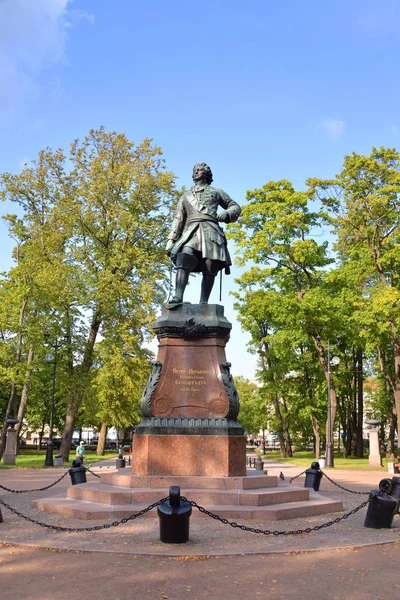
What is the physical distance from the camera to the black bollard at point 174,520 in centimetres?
741

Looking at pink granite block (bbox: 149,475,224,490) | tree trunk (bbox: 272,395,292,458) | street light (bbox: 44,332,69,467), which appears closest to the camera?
pink granite block (bbox: 149,475,224,490)

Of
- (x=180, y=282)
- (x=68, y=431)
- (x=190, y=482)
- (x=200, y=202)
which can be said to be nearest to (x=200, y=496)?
(x=190, y=482)

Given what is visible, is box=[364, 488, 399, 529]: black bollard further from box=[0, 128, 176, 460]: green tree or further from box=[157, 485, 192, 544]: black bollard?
box=[0, 128, 176, 460]: green tree

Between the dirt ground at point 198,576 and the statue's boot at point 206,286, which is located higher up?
the statue's boot at point 206,286

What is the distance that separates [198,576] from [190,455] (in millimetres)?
4581

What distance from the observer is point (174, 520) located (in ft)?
24.3

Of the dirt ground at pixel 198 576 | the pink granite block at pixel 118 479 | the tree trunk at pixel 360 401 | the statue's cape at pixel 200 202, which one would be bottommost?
the dirt ground at pixel 198 576

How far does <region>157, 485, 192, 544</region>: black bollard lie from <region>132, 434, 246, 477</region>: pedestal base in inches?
116

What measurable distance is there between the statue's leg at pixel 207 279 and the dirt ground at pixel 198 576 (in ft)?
21.2


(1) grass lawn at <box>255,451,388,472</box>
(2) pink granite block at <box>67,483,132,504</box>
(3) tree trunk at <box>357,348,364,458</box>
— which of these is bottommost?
(1) grass lawn at <box>255,451,388,472</box>

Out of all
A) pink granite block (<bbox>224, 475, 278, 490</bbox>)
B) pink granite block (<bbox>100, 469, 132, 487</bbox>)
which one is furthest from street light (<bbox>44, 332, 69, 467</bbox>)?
pink granite block (<bbox>224, 475, 278, 490</bbox>)

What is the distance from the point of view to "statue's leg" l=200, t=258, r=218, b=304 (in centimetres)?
1258

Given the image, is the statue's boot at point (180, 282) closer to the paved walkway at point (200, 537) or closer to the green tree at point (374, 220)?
the paved walkway at point (200, 537)

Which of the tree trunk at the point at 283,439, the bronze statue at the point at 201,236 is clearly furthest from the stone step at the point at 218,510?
the tree trunk at the point at 283,439
